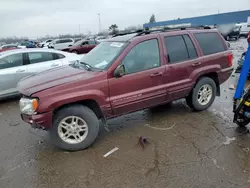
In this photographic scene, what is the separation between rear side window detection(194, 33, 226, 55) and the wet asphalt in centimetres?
147

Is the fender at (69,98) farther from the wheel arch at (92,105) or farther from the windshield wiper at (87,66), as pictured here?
the windshield wiper at (87,66)

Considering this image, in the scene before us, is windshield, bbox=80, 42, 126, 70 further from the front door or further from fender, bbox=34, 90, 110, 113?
fender, bbox=34, 90, 110, 113

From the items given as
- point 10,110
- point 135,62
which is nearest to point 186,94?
point 135,62

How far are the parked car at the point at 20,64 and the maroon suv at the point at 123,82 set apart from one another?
9.05 ft

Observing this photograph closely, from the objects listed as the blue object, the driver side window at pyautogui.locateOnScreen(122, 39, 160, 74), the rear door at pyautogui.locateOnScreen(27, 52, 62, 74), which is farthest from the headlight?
the rear door at pyautogui.locateOnScreen(27, 52, 62, 74)

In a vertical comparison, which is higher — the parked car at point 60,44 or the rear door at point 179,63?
the parked car at point 60,44

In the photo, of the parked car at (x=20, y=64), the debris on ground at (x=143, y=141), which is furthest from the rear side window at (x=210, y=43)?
the parked car at (x=20, y=64)

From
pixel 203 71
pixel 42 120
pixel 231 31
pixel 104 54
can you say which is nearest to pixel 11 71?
pixel 104 54

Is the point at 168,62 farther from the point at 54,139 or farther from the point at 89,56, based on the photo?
the point at 54,139

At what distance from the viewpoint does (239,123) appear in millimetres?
4203

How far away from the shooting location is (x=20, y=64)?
676cm

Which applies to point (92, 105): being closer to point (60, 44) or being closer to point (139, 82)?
point (139, 82)

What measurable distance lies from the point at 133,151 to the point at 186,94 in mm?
1962

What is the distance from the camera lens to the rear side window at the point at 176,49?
4.46m
